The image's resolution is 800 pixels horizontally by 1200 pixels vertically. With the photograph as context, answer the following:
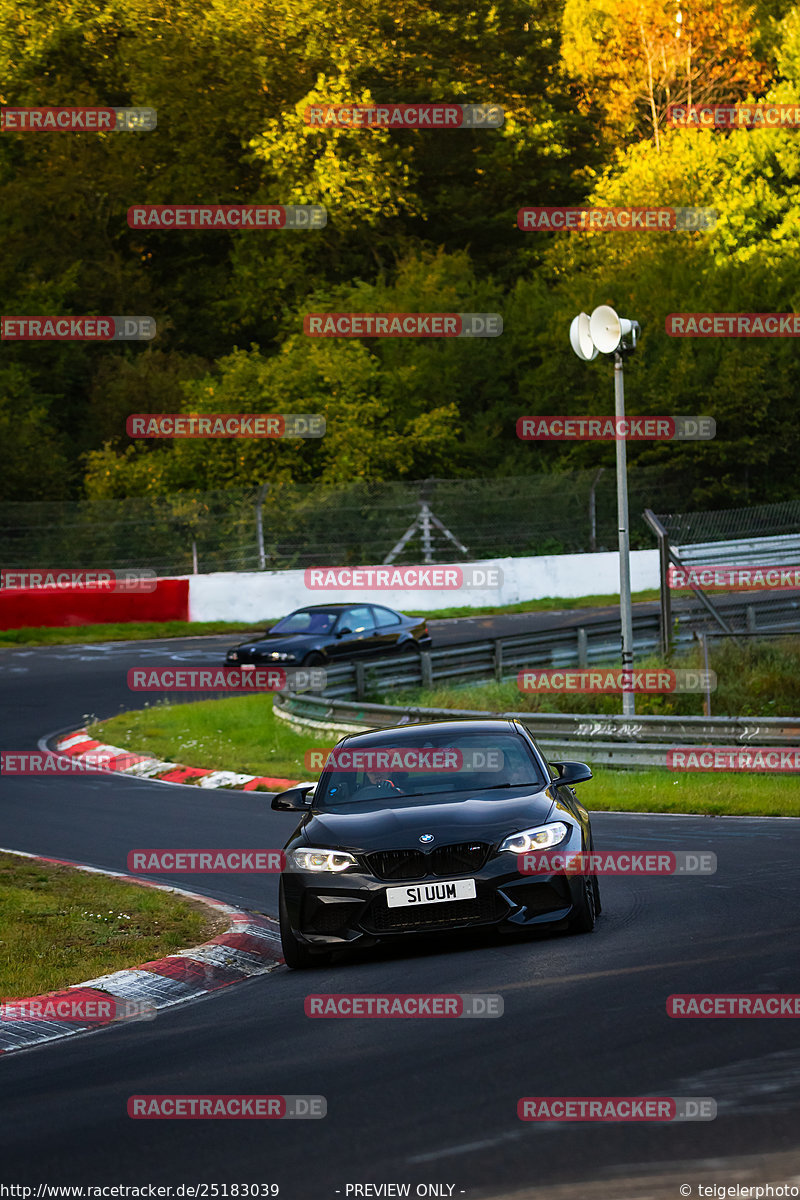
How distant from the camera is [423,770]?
32.3ft

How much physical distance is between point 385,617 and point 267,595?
8764 millimetres

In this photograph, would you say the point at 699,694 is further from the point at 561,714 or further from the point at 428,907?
the point at 428,907

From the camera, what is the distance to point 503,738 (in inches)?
392

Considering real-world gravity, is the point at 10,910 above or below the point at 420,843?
below

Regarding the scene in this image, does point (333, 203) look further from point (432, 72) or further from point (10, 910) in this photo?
point (10, 910)

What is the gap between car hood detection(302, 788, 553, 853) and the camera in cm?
872

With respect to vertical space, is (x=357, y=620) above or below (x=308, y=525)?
below

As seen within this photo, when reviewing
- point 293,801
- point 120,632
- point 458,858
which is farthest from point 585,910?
point 120,632

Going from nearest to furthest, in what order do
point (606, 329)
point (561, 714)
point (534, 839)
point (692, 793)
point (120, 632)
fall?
point (534, 839) < point (692, 793) < point (561, 714) < point (606, 329) < point (120, 632)

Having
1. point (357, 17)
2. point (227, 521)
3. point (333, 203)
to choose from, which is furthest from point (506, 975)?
point (357, 17)

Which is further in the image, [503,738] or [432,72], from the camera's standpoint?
[432,72]

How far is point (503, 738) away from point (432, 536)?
29034mm

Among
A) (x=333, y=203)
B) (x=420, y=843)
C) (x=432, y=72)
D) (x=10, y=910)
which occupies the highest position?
(x=432, y=72)

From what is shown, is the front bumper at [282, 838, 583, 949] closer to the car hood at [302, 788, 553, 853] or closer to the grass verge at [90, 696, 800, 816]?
the car hood at [302, 788, 553, 853]
